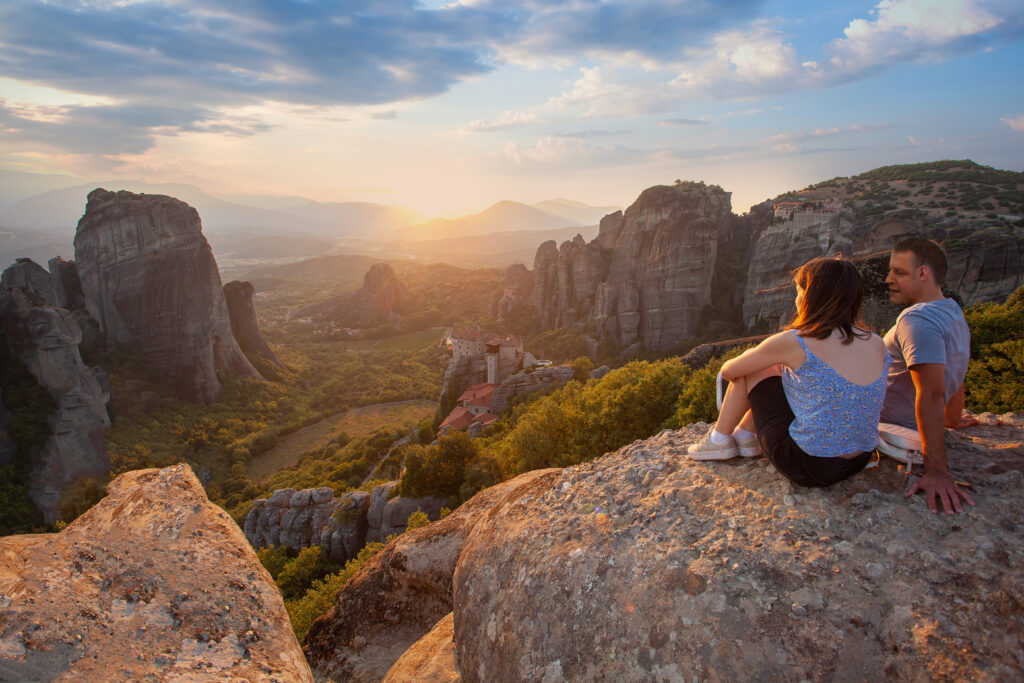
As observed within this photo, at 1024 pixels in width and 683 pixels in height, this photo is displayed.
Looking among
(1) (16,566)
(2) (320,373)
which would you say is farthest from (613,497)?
(2) (320,373)

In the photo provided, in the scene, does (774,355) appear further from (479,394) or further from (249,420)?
(249,420)

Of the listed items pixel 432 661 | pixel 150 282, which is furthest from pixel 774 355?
pixel 150 282

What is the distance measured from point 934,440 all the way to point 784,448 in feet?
3.53

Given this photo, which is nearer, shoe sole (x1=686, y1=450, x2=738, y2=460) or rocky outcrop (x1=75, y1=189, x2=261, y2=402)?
shoe sole (x1=686, y1=450, x2=738, y2=460)

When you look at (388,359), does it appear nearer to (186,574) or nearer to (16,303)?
(16,303)

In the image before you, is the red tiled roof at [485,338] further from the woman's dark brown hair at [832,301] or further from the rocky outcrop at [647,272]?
the woman's dark brown hair at [832,301]

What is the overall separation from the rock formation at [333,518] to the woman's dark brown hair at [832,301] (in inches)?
787

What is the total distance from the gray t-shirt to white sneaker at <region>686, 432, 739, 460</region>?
4.75ft

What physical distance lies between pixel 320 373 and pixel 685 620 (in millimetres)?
74170

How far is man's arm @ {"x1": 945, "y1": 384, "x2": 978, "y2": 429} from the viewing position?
5102 millimetres

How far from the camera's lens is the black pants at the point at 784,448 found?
4.35m

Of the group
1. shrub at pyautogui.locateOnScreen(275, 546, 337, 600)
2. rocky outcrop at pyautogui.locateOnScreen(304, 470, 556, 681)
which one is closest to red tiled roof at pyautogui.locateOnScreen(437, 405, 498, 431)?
shrub at pyautogui.locateOnScreen(275, 546, 337, 600)

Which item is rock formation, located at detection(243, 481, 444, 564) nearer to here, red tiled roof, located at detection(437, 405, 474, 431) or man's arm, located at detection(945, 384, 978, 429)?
red tiled roof, located at detection(437, 405, 474, 431)

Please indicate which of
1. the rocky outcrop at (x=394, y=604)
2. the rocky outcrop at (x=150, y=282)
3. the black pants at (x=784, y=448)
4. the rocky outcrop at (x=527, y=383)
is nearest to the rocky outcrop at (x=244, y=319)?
the rocky outcrop at (x=150, y=282)
